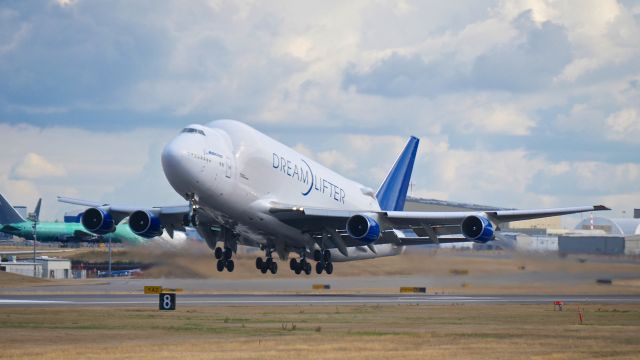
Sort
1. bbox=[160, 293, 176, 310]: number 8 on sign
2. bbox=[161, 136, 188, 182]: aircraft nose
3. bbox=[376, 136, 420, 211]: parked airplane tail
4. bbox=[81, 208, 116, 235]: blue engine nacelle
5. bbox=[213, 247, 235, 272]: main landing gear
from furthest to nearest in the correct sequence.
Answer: bbox=[376, 136, 420, 211]: parked airplane tail
bbox=[160, 293, 176, 310]: number 8 on sign
bbox=[213, 247, 235, 272]: main landing gear
bbox=[81, 208, 116, 235]: blue engine nacelle
bbox=[161, 136, 188, 182]: aircraft nose

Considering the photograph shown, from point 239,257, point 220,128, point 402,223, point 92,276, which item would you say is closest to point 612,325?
point 402,223

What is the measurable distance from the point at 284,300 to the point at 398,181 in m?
10.9

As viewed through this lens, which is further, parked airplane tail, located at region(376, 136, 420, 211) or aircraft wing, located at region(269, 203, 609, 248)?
parked airplane tail, located at region(376, 136, 420, 211)

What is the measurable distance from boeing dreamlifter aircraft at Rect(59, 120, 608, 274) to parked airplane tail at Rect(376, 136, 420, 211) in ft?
16.0

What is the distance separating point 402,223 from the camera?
5488 centimetres

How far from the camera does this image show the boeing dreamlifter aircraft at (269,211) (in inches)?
1807

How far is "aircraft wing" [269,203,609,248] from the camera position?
51000 mm

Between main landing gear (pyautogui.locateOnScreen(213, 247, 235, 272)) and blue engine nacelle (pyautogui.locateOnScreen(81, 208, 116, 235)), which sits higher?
blue engine nacelle (pyautogui.locateOnScreen(81, 208, 116, 235))

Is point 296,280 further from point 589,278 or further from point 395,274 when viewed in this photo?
point 589,278

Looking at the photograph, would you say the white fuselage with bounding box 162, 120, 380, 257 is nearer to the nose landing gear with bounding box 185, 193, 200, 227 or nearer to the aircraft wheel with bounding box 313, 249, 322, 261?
the nose landing gear with bounding box 185, 193, 200, 227

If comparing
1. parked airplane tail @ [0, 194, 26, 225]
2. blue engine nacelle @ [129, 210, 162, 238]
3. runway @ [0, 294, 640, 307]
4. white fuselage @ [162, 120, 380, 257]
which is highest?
parked airplane tail @ [0, 194, 26, 225]

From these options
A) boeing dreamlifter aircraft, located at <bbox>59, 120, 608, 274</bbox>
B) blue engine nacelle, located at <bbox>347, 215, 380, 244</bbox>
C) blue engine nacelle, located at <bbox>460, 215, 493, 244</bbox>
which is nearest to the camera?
boeing dreamlifter aircraft, located at <bbox>59, 120, 608, 274</bbox>

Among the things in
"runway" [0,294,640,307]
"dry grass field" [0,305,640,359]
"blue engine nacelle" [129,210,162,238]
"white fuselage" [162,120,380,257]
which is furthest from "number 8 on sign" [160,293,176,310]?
"runway" [0,294,640,307]

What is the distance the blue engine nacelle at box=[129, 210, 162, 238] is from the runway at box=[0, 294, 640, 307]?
23.5ft
